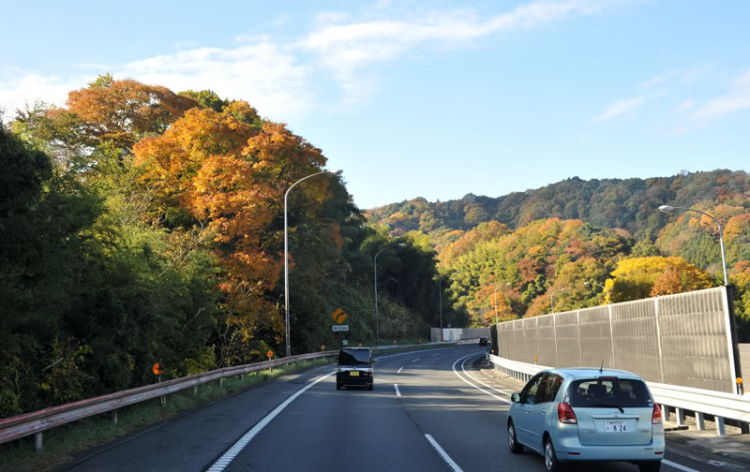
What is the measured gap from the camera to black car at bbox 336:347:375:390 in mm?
24406

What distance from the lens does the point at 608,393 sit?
9.36 meters

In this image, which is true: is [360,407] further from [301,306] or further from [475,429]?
[301,306]

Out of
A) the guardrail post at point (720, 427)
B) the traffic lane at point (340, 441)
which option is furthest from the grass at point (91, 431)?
the guardrail post at point (720, 427)

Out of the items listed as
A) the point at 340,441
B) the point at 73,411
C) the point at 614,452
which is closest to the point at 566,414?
the point at 614,452

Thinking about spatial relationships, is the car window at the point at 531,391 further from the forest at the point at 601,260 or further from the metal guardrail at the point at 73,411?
the forest at the point at 601,260

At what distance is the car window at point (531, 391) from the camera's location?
423 inches

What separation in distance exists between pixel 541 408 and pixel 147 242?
15.0 metres

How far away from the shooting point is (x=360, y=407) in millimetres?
18594

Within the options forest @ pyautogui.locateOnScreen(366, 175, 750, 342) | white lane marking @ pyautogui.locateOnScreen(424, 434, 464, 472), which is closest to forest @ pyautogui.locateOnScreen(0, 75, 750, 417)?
forest @ pyautogui.locateOnScreen(366, 175, 750, 342)

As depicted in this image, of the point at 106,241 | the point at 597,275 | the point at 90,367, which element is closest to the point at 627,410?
the point at 90,367

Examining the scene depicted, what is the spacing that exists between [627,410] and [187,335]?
60.7ft

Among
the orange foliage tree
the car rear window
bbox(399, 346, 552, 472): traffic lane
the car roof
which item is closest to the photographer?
the car rear window

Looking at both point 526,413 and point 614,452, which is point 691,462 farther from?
point 526,413

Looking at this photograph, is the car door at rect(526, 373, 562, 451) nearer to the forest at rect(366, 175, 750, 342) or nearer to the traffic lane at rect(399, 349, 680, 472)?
the traffic lane at rect(399, 349, 680, 472)
